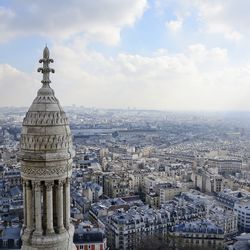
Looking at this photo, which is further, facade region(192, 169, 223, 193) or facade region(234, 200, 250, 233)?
facade region(192, 169, 223, 193)

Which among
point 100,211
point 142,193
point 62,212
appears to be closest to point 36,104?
point 62,212

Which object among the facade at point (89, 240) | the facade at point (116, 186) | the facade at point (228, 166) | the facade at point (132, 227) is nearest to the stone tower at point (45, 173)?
the facade at point (89, 240)

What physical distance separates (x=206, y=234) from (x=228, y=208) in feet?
46.1

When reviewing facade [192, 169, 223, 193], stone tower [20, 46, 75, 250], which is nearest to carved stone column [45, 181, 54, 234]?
stone tower [20, 46, 75, 250]

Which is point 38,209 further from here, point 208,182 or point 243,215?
point 208,182

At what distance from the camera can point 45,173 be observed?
25.5 ft

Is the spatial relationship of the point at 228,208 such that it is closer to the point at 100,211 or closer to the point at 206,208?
the point at 206,208

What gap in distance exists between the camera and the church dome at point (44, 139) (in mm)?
7730

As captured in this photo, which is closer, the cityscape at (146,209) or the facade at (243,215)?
the cityscape at (146,209)

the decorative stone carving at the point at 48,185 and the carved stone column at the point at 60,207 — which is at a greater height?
the decorative stone carving at the point at 48,185

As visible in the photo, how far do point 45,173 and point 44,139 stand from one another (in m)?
0.68

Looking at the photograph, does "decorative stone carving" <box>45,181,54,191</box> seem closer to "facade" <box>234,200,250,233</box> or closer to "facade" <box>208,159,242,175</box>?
"facade" <box>234,200,250,233</box>

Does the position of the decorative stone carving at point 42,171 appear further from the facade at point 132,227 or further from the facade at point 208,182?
the facade at point 208,182

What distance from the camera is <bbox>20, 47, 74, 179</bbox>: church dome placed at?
773 cm
